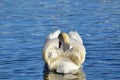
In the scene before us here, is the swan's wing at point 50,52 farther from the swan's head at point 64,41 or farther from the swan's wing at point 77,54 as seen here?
the swan's head at point 64,41

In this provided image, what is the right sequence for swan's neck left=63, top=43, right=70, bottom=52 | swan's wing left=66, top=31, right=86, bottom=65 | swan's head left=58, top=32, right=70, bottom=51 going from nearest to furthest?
swan's wing left=66, top=31, right=86, bottom=65 < swan's neck left=63, top=43, right=70, bottom=52 < swan's head left=58, top=32, right=70, bottom=51

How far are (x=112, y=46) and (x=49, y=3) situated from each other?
10665 millimetres

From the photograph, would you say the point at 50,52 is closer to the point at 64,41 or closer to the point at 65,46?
the point at 65,46

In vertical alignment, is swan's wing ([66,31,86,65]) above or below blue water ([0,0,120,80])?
above

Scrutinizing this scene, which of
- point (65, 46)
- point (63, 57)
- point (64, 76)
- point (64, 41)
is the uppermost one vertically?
point (64, 41)

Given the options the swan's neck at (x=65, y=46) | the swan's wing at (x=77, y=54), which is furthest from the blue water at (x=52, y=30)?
the swan's neck at (x=65, y=46)

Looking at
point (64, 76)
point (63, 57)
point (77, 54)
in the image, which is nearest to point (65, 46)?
point (63, 57)

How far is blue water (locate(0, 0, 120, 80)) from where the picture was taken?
65.0ft

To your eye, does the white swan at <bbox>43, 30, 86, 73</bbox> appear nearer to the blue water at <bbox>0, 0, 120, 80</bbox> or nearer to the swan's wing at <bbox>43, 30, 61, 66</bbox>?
the swan's wing at <bbox>43, 30, 61, 66</bbox>

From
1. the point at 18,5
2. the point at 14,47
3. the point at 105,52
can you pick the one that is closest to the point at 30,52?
the point at 14,47

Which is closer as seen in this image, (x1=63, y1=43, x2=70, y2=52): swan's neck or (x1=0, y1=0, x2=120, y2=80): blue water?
(x1=0, y1=0, x2=120, y2=80): blue water

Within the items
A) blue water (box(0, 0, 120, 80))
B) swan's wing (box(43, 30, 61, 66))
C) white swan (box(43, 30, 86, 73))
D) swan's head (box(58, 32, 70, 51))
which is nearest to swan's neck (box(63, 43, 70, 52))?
swan's head (box(58, 32, 70, 51))

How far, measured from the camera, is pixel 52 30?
25.9 metres

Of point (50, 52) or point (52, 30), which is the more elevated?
point (50, 52)
